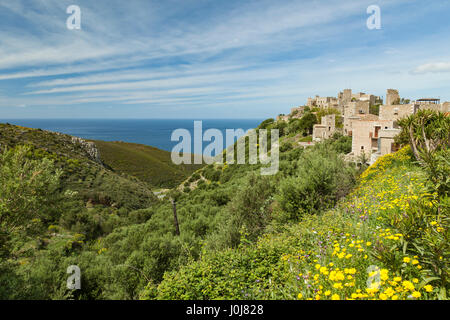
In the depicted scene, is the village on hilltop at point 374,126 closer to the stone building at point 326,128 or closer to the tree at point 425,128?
the stone building at point 326,128

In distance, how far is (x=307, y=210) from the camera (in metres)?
9.58

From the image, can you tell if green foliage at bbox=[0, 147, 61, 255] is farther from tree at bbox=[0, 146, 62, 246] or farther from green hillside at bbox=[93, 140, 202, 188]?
green hillside at bbox=[93, 140, 202, 188]

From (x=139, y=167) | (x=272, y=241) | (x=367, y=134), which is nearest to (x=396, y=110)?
(x=367, y=134)

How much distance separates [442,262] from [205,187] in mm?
33998

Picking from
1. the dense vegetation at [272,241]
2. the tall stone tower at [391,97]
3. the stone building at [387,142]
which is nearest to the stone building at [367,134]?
the stone building at [387,142]

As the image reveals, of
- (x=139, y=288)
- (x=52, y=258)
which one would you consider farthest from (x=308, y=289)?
(x=52, y=258)

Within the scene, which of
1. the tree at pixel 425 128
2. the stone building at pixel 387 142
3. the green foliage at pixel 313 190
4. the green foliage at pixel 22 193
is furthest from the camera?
the stone building at pixel 387 142

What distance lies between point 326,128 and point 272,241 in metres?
31.4

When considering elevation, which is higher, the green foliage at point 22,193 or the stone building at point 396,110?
the stone building at point 396,110

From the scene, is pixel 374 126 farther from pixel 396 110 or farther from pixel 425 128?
pixel 425 128

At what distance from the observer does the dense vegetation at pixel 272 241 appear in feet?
9.69

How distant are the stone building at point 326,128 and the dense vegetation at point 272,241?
16.2 metres
